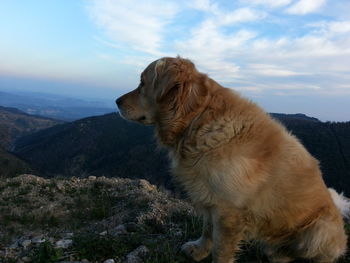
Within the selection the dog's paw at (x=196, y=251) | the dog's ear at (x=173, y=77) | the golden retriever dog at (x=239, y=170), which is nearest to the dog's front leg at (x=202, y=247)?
the dog's paw at (x=196, y=251)

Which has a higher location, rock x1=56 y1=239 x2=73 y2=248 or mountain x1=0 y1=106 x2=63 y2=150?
rock x1=56 y1=239 x2=73 y2=248

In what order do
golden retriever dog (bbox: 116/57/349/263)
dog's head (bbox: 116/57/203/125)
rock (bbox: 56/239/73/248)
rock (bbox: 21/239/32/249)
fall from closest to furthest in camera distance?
golden retriever dog (bbox: 116/57/349/263), dog's head (bbox: 116/57/203/125), rock (bbox: 56/239/73/248), rock (bbox: 21/239/32/249)

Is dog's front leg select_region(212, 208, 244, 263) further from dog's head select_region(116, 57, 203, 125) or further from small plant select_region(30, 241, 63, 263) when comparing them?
small plant select_region(30, 241, 63, 263)

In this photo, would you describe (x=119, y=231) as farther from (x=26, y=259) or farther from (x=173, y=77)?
(x=173, y=77)

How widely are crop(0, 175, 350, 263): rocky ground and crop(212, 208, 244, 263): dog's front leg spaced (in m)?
0.62

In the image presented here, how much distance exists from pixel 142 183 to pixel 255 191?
5545mm

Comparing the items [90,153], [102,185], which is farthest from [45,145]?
[102,185]

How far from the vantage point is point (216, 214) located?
3656 millimetres

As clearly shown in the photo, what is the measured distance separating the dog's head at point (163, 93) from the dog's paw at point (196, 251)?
1615 mm

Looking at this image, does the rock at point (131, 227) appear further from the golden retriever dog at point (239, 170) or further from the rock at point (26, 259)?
the golden retriever dog at point (239, 170)

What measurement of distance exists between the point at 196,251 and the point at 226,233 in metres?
0.87

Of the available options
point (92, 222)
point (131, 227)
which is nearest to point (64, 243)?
point (131, 227)

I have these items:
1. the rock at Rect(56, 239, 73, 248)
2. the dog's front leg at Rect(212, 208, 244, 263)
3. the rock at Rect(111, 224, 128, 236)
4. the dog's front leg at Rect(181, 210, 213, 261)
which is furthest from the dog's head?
the rock at Rect(111, 224, 128, 236)

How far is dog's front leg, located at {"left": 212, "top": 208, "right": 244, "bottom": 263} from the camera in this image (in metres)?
3.60
